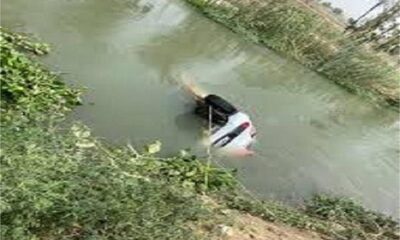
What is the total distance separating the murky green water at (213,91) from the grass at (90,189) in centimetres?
119

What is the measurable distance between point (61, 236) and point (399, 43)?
15029 mm

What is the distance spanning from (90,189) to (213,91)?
7.25 meters

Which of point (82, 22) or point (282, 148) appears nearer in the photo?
point (282, 148)

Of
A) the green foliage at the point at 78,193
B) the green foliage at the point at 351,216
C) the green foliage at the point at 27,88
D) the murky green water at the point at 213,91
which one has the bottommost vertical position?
the murky green water at the point at 213,91

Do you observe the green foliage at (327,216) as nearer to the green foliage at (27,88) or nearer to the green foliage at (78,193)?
the green foliage at (78,193)

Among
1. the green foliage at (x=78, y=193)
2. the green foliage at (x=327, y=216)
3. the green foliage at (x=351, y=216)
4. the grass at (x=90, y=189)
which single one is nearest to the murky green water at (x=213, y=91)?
the green foliage at (x=351, y=216)

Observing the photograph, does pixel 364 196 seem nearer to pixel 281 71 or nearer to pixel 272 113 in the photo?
pixel 272 113

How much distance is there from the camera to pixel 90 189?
5.71 meters

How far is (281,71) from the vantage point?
629 inches

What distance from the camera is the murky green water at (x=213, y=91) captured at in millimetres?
10531

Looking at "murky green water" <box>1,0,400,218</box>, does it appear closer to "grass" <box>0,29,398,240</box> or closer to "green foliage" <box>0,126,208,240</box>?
"grass" <box>0,29,398,240</box>

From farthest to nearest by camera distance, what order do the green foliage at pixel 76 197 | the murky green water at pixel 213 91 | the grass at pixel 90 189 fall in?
the murky green water at pixel 213 91, the grass at pixel 90 189, the green foliage at pixel 76 197

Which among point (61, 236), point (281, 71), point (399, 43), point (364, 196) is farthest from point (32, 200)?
point (399, 43)

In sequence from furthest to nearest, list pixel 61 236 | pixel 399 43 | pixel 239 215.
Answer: pixel 399 43 < pixel 239 215 < pixel 61 236
